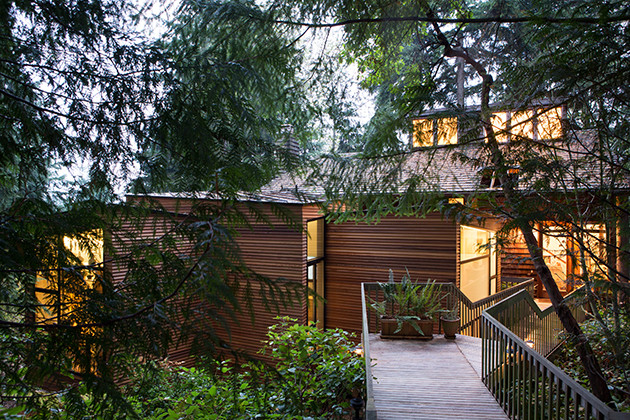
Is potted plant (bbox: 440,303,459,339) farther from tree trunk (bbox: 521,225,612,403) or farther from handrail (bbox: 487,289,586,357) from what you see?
tree trunk (bbox: 521,225,612,403)

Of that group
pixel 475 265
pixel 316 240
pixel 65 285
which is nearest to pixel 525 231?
pixel 65 285

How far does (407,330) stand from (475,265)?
406 cm

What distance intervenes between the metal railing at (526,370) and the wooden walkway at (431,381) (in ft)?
0.73

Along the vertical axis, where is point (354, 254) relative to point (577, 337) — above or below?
above

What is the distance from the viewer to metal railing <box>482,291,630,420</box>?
2.73 meters

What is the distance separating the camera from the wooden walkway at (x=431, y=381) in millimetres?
3859

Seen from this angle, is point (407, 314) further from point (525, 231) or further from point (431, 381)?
point (525, 231)

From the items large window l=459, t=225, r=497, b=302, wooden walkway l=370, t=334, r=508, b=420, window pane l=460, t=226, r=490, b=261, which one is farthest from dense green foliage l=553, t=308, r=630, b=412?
window pane l=460, t=226, r=490, b=261

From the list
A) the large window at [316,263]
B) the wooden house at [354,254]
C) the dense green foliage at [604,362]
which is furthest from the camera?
the large window at [316,263]

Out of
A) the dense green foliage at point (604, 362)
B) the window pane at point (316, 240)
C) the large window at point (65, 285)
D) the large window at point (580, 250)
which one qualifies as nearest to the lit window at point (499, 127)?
the large window at point (580, 250)

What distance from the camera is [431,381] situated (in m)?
4.58

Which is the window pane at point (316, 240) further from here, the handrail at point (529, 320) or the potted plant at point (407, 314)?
the handrail at point (529, 320)

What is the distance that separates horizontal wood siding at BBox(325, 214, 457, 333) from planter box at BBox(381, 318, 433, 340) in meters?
2.61

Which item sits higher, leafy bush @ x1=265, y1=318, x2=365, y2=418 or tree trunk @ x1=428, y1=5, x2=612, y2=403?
tree trunk @ x1=428, y1=5, x2=612, y2=403
